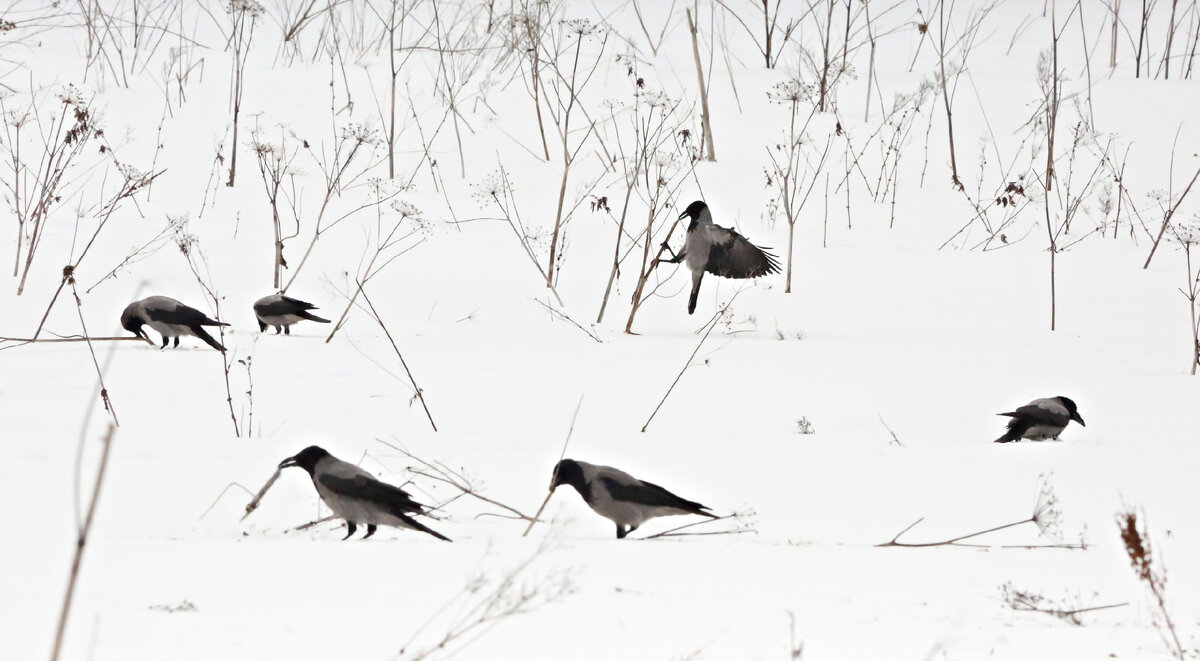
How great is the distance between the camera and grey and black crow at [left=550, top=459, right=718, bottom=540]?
14.0 ft

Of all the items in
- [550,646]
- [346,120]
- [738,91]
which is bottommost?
[550,646]

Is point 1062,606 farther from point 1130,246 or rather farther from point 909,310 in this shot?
point 1130,246

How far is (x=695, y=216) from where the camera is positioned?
881 cm

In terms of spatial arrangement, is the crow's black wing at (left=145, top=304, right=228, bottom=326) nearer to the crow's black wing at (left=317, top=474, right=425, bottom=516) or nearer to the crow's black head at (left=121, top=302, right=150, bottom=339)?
the crow's black head at (left=121, top=302, right=150, bottom=339)

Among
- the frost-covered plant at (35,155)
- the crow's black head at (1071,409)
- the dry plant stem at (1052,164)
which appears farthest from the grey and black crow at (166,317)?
the dry plant stem at (1052,164)

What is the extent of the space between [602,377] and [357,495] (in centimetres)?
341

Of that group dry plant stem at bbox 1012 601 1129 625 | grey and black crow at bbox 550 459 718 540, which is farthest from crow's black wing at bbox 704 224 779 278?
dry plant stem at bbox 1012 601 1129 625

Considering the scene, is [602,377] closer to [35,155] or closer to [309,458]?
[309,458]

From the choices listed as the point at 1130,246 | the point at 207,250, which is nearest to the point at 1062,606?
the point at 207,250

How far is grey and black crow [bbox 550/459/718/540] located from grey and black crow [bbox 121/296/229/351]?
389 centimetres

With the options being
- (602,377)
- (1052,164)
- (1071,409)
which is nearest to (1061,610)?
(1071,409)

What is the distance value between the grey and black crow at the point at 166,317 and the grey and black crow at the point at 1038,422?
14.9 ft

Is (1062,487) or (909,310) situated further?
(909,310)

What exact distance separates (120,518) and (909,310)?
6.95m
